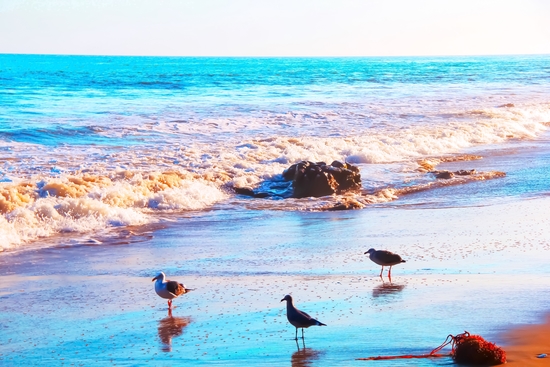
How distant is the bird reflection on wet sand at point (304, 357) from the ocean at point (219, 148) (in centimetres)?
688

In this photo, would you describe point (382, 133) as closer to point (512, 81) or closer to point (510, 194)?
point (510, 194)

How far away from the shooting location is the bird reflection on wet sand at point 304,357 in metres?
6.56

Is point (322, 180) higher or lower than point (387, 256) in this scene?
lower

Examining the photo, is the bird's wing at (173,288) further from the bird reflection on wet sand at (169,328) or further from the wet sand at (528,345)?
the wet sand at (528,345)

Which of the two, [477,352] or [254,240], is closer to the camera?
[477,352]

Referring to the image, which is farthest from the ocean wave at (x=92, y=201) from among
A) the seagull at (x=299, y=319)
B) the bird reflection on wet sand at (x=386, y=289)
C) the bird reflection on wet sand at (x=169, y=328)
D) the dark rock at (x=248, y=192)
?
the seagull at (x=299, y=319)

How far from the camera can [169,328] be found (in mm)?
7770

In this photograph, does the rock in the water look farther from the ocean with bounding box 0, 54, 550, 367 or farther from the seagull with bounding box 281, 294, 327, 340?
the seagull with bounding box 281, 294, 327, 340

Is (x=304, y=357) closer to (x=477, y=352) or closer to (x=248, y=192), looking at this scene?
(x=477, y=352)

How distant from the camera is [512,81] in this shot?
66062mm

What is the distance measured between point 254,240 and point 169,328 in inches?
182

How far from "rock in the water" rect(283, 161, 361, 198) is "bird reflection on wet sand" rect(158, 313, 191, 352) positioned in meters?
8.72

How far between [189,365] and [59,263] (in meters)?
5.01

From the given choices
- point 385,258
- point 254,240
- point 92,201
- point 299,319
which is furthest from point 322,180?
point 299,319
